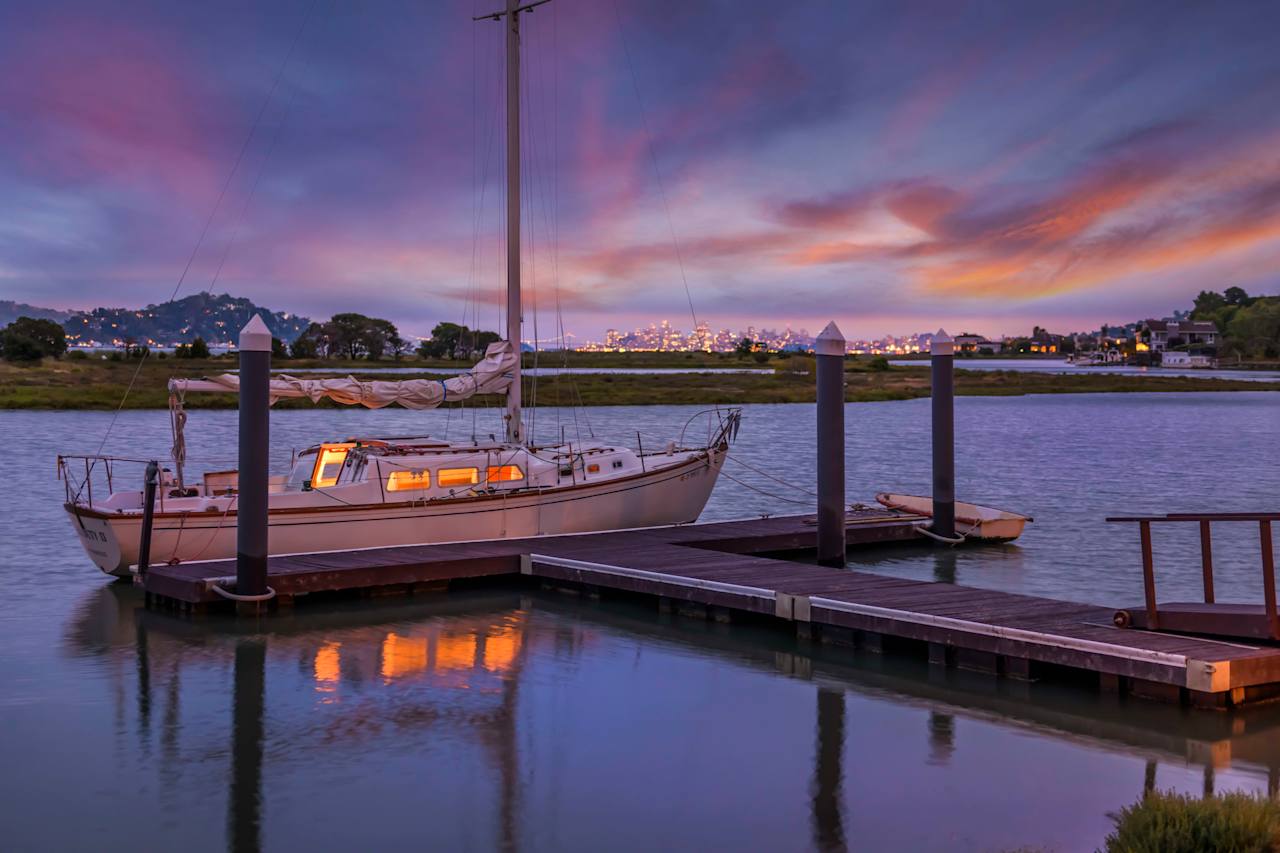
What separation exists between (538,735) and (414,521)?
8744 mm

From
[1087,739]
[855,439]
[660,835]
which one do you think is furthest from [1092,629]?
[855,439]

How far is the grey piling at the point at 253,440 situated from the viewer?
17.1 meters

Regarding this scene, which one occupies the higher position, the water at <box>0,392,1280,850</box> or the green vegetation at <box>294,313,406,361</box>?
the green vegetation at <box>294,313,406,361</box>

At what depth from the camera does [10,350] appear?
111 metres

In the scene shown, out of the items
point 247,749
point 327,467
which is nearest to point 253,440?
point 327,467

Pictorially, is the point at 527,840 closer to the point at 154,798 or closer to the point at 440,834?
the point at 440,834

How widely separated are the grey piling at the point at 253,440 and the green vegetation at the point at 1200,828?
1258cm

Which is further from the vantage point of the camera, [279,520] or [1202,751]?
[279,520]

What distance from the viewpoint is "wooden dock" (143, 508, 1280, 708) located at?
13250mm

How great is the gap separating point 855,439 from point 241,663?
4951 centimetres

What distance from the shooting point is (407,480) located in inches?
831

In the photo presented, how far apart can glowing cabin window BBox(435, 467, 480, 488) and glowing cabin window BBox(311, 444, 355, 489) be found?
1.67m

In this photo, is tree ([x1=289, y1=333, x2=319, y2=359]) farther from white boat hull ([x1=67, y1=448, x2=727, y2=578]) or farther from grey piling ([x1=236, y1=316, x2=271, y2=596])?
grey piling ([x1=236, y1=316, x2=271, y2=596])

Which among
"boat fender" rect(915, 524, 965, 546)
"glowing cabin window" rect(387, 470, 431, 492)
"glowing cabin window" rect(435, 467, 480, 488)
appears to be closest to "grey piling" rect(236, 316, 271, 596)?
"glowing cabin window" rect(387, 470, 431, 492)
